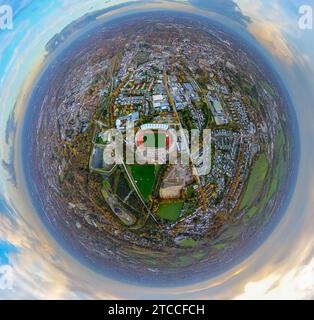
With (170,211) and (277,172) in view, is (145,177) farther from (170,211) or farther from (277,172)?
(277,172)

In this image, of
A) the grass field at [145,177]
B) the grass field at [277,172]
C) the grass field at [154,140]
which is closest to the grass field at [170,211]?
the grass field at [145,177]

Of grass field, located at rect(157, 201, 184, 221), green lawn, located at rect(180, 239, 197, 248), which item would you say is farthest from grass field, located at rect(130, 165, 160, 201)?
green lawn, located at rect(180, 239, 197, 248)

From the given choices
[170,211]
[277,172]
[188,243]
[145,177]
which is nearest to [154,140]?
[145,177]

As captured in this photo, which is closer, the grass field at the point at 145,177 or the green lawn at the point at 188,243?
the grass field at the point at 145,177

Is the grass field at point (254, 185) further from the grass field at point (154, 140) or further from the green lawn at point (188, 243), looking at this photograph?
the grass field at point (154, 140)

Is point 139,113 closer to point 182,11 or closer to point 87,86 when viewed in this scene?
point 87,86

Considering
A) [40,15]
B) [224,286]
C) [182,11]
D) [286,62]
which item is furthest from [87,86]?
[224,286]

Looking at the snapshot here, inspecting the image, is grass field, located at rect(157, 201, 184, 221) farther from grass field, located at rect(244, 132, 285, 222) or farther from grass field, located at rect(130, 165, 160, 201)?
grass field, located at rect(244, 132, 285, 222)
